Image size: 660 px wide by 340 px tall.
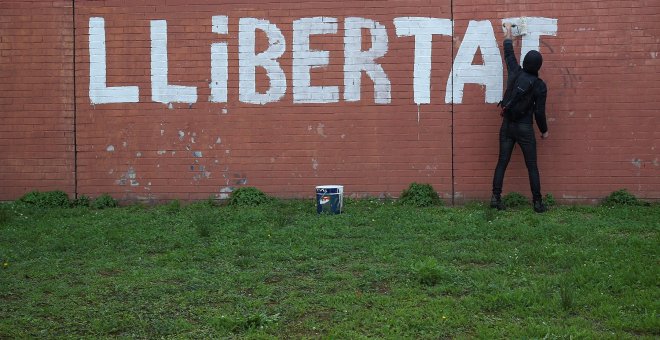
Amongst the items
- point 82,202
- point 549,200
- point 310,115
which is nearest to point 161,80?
point 82,202

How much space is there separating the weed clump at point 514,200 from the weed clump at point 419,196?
3.12 feet

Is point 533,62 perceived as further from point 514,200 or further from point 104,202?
point 104,202

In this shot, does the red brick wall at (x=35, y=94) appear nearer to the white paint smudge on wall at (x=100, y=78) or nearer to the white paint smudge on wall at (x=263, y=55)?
the white paint smudge on wall at (x=100, y=78)

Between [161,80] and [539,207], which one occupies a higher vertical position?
[161,80]

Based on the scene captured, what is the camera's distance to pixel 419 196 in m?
10.6

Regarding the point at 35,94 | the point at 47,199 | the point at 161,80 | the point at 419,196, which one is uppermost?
the point at 161,80

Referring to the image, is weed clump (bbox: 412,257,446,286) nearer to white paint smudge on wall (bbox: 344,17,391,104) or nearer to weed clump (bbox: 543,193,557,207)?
weed clump (bbox: 543,193,557,207)

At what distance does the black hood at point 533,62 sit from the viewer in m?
10.0

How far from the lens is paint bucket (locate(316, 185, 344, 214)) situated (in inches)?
391

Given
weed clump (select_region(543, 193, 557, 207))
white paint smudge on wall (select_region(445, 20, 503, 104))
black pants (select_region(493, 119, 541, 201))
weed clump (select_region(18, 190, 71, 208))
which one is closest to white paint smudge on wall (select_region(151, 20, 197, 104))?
A: weed clump (select_region(18, 190, 71, 208))

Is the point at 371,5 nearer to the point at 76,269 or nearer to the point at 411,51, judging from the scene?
the point at 411,51

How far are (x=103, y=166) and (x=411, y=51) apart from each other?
4.96 meters

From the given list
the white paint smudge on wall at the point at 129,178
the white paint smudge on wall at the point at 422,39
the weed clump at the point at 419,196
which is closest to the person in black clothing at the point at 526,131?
the weed clump at the point at 419,196

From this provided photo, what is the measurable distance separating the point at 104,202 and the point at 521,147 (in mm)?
6100
